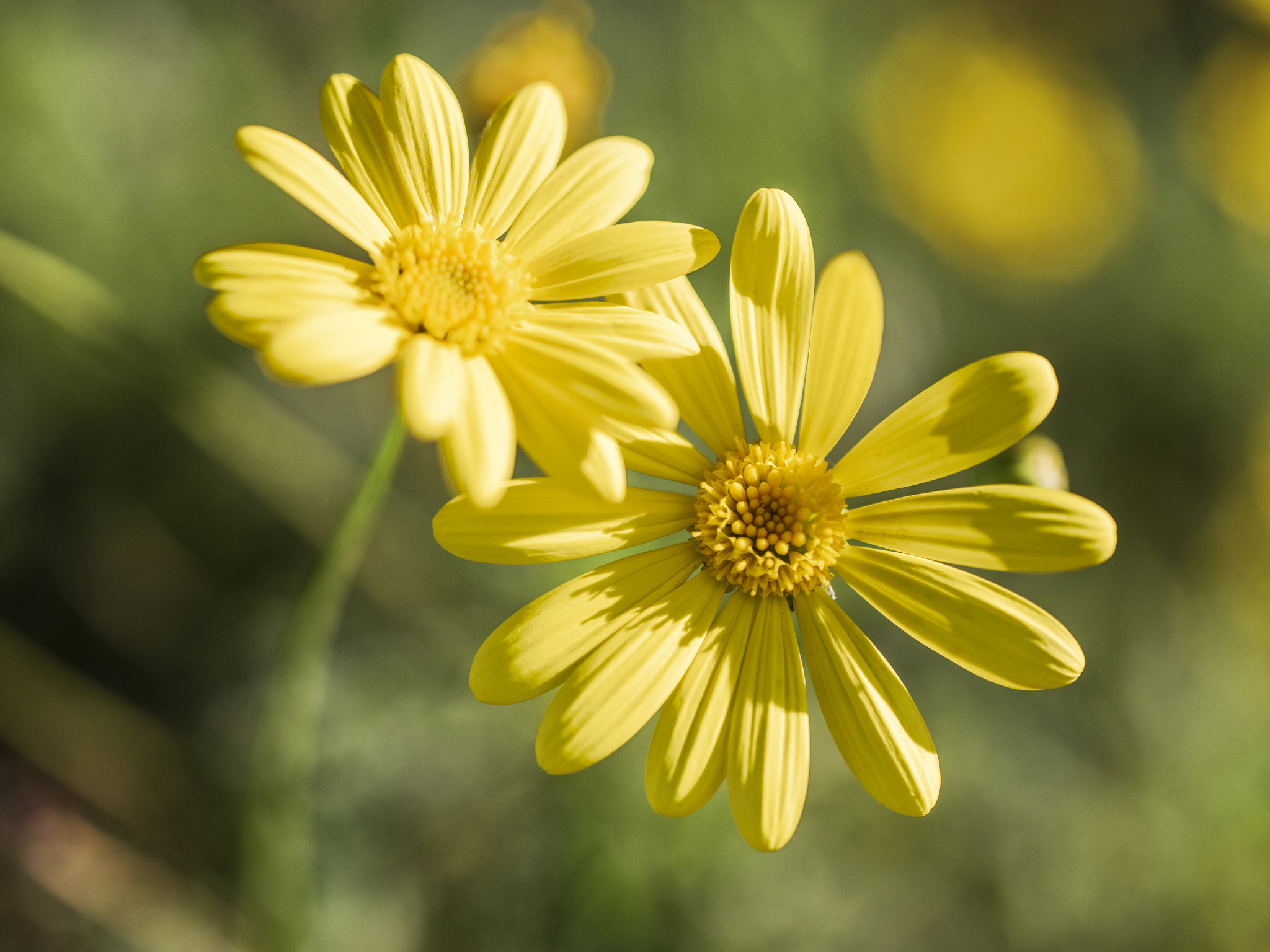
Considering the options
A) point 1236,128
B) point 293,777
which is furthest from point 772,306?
point 1236,128

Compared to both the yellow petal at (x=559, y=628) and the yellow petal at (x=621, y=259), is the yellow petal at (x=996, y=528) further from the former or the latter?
the yellow petal at (x=621, y=259)

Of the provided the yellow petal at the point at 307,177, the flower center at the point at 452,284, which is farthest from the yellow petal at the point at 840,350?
the yellow petal at the point at 307,177

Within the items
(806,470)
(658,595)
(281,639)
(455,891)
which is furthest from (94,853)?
(806,470)

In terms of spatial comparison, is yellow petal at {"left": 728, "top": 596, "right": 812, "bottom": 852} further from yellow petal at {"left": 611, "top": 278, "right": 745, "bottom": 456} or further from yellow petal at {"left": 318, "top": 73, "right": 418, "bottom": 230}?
yellow petal at {"left": 318, "top": 73, "right": 418, "bottom": 230}

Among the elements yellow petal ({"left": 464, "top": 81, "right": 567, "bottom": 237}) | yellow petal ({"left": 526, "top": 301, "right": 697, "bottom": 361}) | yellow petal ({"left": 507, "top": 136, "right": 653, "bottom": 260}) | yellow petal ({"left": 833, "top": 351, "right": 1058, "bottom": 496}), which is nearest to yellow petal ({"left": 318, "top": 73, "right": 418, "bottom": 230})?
yellow petal ({"left": 464, "top": 81, "right": 567, "bottom": 237})

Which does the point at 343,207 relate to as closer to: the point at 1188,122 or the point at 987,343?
the point at 987,343

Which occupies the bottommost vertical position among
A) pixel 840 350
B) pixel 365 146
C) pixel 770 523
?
pixel 770 523

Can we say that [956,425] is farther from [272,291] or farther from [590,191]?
[272,291]
